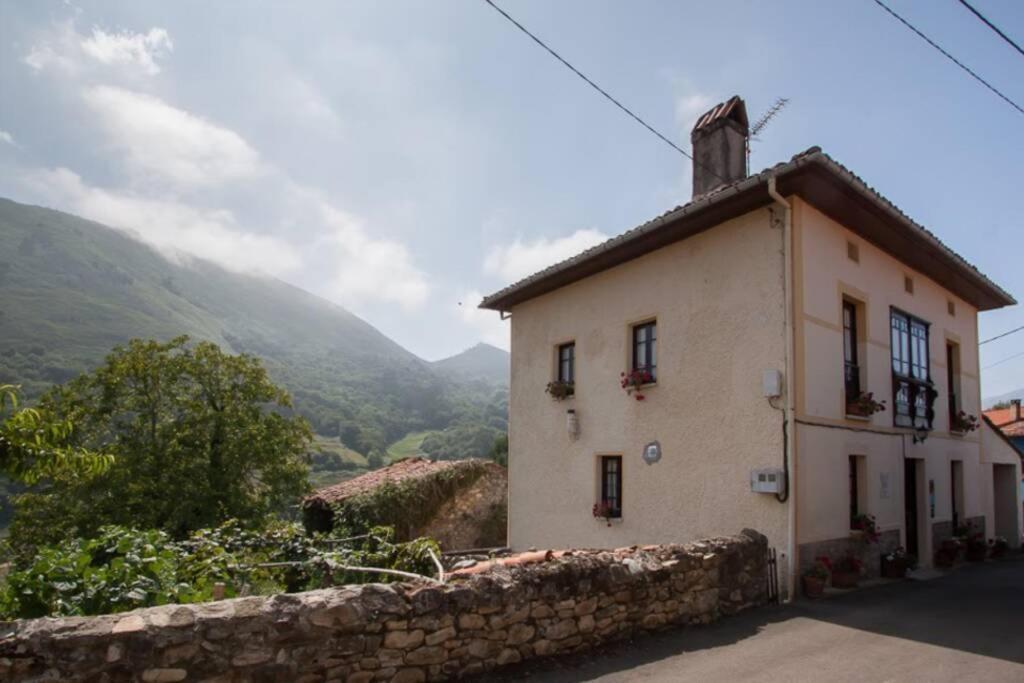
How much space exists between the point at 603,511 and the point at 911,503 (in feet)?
19.3

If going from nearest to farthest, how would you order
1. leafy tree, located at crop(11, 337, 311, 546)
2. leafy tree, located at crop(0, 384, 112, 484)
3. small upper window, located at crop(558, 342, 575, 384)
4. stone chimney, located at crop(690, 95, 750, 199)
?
leafy tree, located at crop(0, 384, 112, 484)
stone chimney, located at crop(690, 95, 750, 199)
small upper window, located at crop(558, 342, 575, 384)
leafy tree, located at crop(11, 337, 311, 546)

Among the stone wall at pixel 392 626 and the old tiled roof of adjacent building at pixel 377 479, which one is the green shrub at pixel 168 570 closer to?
the stone wall at pixel 392 626

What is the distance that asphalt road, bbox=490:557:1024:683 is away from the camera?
540 cm

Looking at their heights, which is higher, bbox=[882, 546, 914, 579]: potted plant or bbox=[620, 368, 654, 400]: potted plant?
bbox=[620, 368, 654, 400]: potted plant

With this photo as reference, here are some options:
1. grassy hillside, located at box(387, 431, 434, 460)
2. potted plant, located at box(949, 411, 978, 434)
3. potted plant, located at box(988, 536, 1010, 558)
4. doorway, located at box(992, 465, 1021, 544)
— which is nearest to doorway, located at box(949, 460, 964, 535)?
potted plant, located at box(949, 411, 978, 434)

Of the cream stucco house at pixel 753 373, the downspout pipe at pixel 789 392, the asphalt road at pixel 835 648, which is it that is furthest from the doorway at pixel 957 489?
the downspout pipe at pixel 789 392

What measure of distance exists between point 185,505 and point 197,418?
3318 mm

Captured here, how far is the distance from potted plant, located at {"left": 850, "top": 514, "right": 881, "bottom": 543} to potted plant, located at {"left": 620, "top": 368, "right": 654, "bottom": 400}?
374 cm

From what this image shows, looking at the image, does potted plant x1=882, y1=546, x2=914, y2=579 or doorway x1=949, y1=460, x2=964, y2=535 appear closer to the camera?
potted plant x1=882, y1=546, x2=914, y2=579

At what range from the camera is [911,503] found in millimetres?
12008

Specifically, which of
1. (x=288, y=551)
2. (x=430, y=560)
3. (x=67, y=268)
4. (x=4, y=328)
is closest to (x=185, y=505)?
(x=288, y=551)

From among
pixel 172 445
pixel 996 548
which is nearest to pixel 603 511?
pixel 996 548

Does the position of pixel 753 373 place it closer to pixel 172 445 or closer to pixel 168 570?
pixel 168 570

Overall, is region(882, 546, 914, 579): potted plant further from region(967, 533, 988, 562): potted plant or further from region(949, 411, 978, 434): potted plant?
region(949, 411, 978, 434): potted plant
